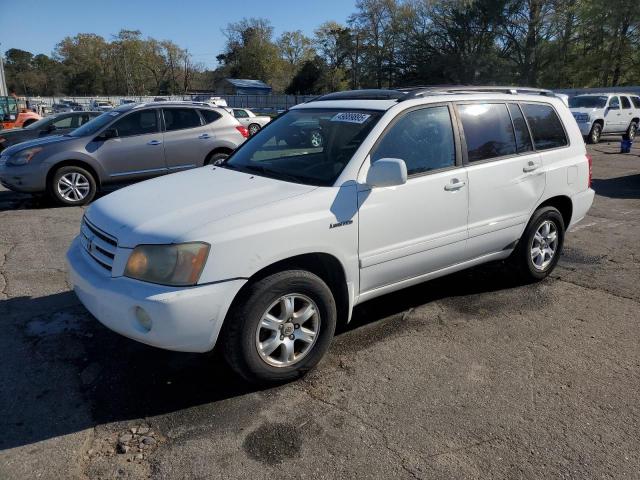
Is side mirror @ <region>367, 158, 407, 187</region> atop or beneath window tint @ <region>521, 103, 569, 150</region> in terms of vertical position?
beneath

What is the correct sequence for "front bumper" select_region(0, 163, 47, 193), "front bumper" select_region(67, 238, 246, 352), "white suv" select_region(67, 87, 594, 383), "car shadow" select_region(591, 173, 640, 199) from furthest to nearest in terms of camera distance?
1. "car shadow" select_region(591, 173, 640, 199)
2. "front bumper" select_region(0, 163, 47, 193)
3. "white suv" select_region(67, 87, 594, 383)
4. "front bumper" select_region(67, 238, 246, 352)

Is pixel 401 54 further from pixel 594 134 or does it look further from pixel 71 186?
pixel 71 186

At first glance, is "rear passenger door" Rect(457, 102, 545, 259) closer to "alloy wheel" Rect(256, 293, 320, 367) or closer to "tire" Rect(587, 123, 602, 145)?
"alloy wheel" Rect(256, 293, 320, 367)

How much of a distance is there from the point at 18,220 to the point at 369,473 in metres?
7.23

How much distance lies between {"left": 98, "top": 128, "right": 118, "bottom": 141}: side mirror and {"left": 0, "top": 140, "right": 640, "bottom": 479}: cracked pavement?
15.0 feet

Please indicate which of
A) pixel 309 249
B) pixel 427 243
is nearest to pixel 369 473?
pixel 309 249

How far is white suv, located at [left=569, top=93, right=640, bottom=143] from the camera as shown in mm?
18594

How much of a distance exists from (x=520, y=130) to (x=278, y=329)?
2.92 meters

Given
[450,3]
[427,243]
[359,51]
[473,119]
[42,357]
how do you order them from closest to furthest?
[42,357] < [427,243] < [473,119] < [450,3] < [359,51]

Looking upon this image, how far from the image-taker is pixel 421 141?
3.81 metres

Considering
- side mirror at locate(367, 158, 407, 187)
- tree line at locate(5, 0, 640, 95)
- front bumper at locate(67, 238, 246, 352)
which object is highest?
tree line at locate(5, 0, 640, 95)

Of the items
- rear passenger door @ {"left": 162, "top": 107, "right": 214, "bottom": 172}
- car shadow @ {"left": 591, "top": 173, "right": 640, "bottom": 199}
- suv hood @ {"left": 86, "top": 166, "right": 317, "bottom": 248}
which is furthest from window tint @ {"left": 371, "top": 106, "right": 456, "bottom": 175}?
car shadow @ {"left": 591, "top": 173, "right": 640, "bottom": 199}

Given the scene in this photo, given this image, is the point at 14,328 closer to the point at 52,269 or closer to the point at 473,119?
the point at 52,269

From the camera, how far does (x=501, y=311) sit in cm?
430
